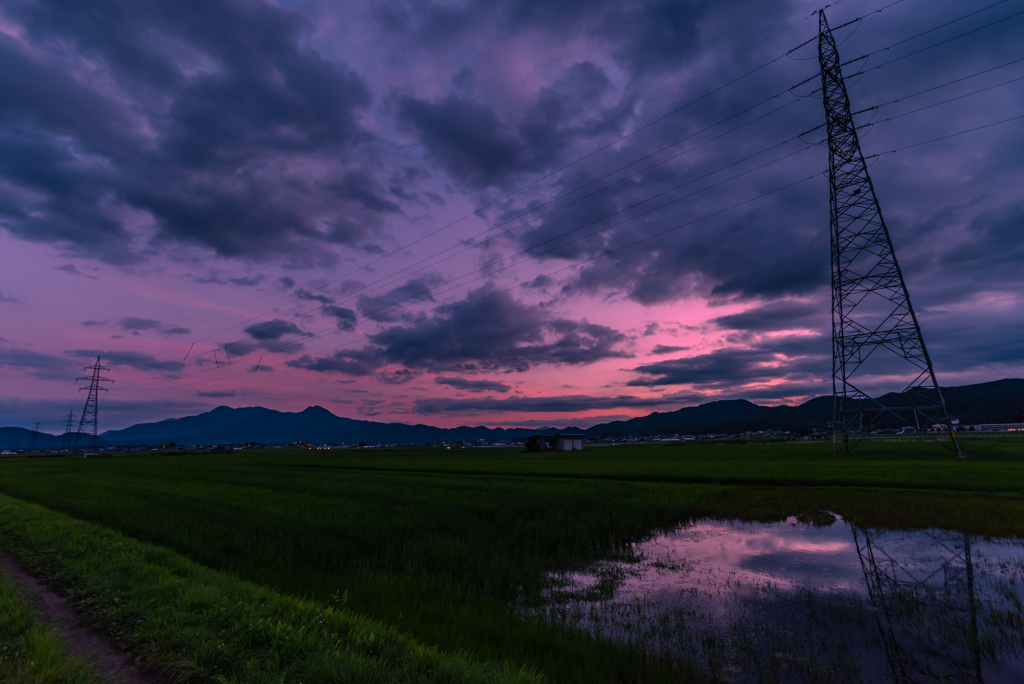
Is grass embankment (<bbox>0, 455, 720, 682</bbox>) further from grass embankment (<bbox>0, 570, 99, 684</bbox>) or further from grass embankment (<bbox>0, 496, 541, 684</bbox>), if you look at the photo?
grass embankment (<bbox>0, 570, 99, 684</bbox>)

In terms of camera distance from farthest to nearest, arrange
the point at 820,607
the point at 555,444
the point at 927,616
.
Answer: the point at 555,444
the point at 820,607
the point at 927,616

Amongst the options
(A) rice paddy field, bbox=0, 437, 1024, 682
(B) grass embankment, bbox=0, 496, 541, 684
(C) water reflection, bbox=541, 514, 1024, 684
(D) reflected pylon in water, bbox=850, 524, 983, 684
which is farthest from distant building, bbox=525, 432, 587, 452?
(B) grass embankment, bbox=0, 496, 541, 684

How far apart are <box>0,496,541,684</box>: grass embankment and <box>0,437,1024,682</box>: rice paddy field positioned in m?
0.06

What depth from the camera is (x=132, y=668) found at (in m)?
5.13

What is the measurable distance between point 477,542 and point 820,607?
8192 mm

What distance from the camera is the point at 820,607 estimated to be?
798 centimetres

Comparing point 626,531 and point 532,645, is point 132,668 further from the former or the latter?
point 626,531

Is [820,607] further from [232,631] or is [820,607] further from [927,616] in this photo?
[232,631]

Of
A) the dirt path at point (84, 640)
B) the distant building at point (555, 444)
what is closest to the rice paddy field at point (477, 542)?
the dirt path at point (84, 640)

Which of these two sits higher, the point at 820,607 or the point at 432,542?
the point at 432,542

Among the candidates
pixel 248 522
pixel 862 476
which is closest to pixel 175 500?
pixel 248 522

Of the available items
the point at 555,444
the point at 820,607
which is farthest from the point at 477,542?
the point at 555,444

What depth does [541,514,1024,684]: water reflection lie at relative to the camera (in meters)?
5.99

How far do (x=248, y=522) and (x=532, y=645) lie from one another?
12.4 metres
